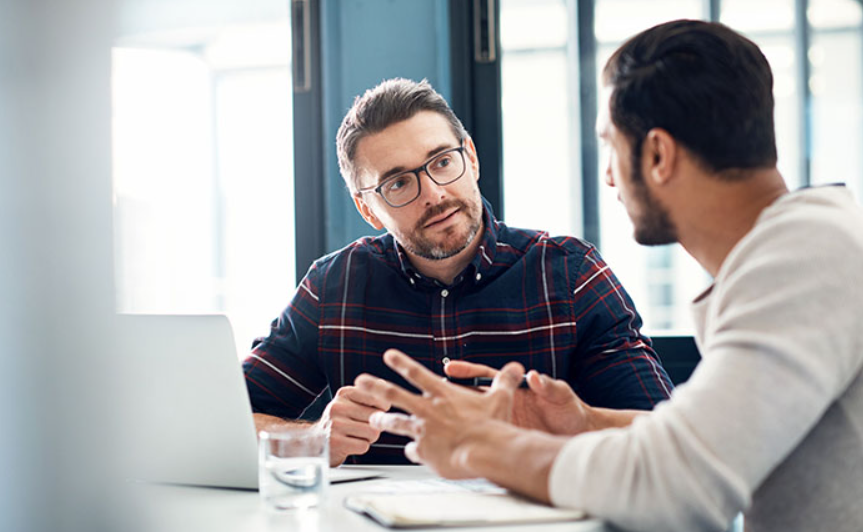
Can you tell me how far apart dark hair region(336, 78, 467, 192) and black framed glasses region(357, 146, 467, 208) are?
0.22 ft

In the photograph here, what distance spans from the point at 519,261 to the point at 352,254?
38cm

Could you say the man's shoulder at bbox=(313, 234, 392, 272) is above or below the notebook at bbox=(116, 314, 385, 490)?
above

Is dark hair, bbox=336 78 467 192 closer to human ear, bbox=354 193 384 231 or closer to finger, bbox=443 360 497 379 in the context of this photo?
human ear, bbox=354 193 384 231

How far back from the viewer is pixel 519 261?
61.7 inches

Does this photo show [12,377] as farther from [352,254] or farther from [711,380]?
[352,254]

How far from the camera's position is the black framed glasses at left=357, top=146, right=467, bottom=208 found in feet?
5.19

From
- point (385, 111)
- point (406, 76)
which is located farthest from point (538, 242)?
point (406, 76)

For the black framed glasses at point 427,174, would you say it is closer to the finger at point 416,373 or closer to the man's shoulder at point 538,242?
the man's shoulder at point 538,242

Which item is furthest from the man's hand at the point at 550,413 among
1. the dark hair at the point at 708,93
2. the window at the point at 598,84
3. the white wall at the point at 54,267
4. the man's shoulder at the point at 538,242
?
the window at the point at 598,84

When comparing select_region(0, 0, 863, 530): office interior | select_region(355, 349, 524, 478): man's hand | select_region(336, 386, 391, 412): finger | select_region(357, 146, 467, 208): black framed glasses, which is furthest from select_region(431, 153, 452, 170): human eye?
select_region(355, 349, 524, 478): man's hand

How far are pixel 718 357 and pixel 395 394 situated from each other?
0.36m

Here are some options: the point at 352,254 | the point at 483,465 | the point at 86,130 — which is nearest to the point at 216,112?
the point at 352,254

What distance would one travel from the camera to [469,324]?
5.02 ft

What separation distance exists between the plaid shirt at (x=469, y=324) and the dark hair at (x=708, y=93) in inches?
23.7
